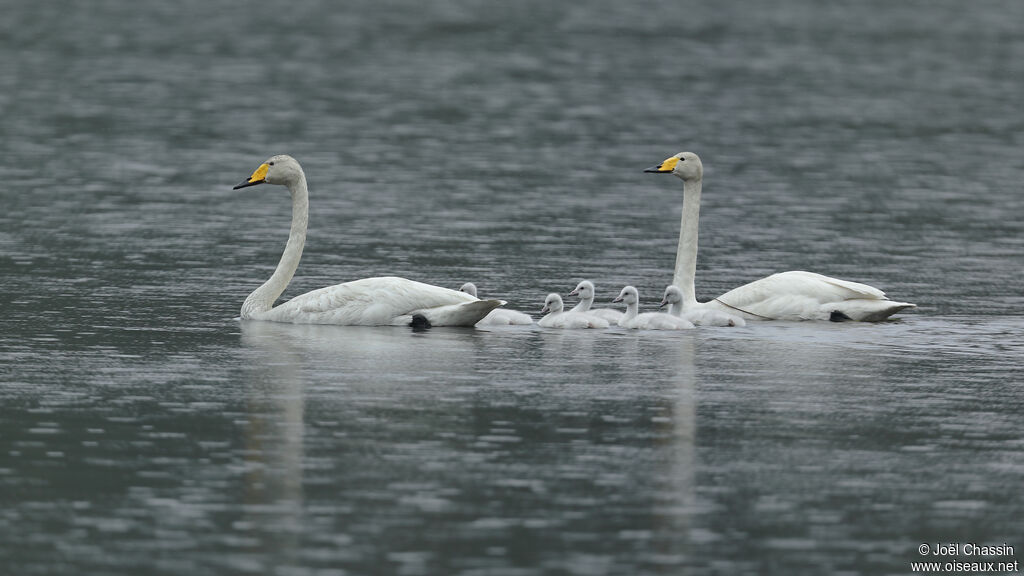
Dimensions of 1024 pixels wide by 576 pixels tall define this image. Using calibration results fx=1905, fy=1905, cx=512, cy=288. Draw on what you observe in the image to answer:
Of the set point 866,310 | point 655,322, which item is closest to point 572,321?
point 655,322

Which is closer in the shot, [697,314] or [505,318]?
[505,318]

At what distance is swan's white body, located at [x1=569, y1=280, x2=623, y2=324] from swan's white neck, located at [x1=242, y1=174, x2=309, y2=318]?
320cm

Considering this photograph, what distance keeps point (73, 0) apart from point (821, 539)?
85497 millimetres

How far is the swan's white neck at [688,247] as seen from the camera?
2098cm

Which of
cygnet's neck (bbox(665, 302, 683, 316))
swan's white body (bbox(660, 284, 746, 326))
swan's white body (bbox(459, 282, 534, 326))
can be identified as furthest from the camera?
cygnet's neck (bbox(665, 302, 683, 316))

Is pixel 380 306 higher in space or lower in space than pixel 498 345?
higher

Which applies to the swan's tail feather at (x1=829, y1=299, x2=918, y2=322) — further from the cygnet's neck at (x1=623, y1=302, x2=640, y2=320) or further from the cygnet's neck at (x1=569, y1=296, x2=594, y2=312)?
the cygnet's neck at (x1=569, y1=296, x2=594, y2=312)

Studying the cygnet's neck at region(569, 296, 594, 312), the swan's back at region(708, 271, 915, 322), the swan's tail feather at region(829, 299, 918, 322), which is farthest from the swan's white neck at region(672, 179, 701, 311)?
the swan's tail feather at region(829, 299, 918, 322)

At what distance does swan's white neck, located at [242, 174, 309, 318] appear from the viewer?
798 inches

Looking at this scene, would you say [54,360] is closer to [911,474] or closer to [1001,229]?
[911,474]

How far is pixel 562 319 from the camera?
1938 centimetres

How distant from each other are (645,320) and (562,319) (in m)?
0.85

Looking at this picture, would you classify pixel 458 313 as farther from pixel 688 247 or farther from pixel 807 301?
pixel 807 301

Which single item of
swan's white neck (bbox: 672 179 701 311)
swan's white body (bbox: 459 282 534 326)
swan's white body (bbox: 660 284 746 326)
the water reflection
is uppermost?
swan's white neck (bbox: 672 179 701 311)
